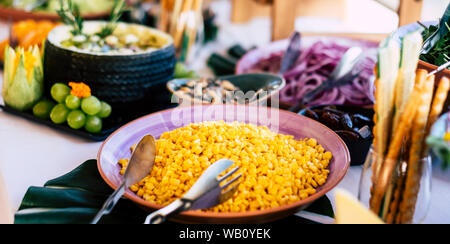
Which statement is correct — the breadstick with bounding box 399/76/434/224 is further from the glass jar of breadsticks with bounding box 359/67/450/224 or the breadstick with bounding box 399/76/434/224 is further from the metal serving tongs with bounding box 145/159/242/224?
the metal serving tongs with bounding box 145/159/242/224

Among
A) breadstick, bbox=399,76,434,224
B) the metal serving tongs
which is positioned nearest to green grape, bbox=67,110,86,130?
the metal serving tongs

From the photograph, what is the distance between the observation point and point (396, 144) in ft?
2.02

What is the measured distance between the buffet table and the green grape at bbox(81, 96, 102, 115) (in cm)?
8

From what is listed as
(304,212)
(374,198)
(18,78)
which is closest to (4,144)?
(18,78)

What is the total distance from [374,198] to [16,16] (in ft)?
7.01

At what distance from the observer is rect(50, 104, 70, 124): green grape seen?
1.15 m

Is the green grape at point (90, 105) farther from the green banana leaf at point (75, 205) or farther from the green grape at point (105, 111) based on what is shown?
the green banana leaf at point (75, 205)

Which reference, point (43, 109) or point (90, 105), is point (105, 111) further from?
point (43, 109)

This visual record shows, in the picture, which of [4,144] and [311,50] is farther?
[311,50]

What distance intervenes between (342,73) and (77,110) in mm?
808

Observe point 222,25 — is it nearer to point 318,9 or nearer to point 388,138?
point 318,9

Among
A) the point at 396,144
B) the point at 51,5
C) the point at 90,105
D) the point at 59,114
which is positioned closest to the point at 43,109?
the point at 59,114

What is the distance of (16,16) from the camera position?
2152mm

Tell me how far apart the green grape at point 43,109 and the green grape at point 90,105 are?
0.50 feet
